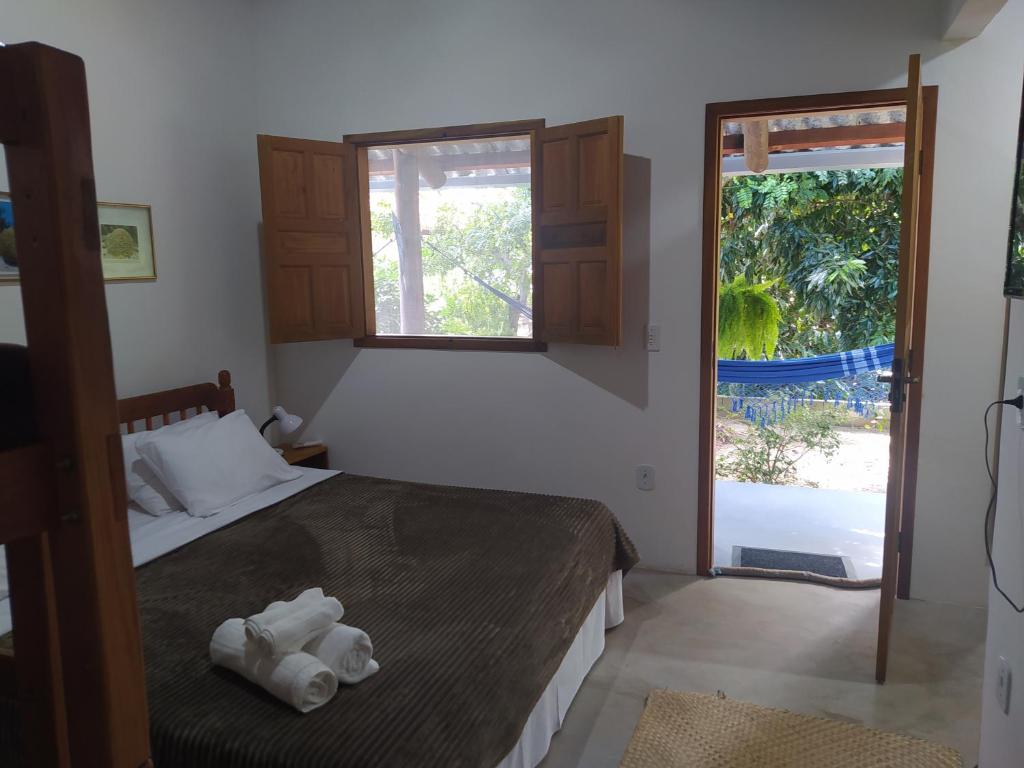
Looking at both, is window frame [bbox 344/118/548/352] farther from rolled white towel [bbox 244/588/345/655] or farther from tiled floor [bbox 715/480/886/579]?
rolled white towel [bbox 244/588/345/655]

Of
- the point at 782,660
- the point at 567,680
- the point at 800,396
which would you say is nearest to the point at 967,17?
the point at 782,660

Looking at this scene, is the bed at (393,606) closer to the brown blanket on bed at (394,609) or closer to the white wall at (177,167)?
the brown blanket on bed at (394,609)

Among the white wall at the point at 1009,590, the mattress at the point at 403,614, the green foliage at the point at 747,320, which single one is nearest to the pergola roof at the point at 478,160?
the green foliage at the point at 747,320

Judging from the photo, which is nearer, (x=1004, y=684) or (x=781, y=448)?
(x=1004, y=684)

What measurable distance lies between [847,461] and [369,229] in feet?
13.6

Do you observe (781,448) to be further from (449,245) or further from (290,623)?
(290,623)

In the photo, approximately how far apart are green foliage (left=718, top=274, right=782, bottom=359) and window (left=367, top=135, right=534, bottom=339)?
1510 mm

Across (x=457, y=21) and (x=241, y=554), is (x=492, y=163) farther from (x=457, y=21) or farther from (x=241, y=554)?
(x=241, y=554)

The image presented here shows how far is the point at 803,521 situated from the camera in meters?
4.36

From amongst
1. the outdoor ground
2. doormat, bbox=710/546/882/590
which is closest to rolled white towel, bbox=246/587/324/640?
doormat, bbox=710/546/882/590

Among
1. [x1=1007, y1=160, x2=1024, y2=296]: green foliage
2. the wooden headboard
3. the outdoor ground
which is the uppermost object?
[x1=1007, y1=160, x2=1024, y2=296]: green foliage

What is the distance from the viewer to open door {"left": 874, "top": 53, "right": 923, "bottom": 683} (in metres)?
2.32

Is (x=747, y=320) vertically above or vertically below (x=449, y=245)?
below

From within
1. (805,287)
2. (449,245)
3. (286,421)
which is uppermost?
(449,245)
